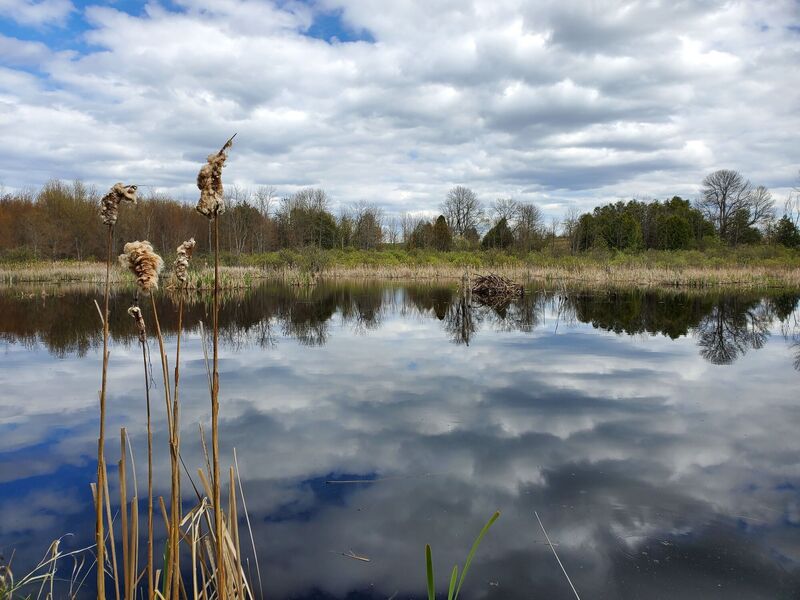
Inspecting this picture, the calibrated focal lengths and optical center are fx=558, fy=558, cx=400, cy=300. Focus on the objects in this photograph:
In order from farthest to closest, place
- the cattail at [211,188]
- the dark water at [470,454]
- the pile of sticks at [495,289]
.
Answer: the pile of sticks at [495,289] → the dark water at [470,454] → the cattail at [211,188]

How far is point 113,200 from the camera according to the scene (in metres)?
1.25

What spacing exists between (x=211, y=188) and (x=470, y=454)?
3.73m

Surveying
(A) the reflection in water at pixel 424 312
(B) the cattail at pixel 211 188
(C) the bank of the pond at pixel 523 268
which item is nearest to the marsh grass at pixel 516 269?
(C) the bank of the pond at pixel 523 268

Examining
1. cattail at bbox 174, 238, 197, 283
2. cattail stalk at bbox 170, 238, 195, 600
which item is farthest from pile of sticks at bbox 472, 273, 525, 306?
cattail at bbox 174, 238, 197, 283

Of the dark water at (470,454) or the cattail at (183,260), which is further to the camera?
the dark water at (470,454)

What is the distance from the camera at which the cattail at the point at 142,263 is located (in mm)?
1211

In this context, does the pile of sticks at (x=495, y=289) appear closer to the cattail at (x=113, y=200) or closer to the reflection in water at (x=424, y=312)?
the reflection in water at (x=424, y=312)

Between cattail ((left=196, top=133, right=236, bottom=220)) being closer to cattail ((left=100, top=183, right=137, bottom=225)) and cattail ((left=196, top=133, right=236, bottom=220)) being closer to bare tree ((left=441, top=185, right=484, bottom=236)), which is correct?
cattail ((left=100, top=183, right=137, bottom=225))

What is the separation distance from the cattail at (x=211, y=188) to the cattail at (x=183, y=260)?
125 millimetres

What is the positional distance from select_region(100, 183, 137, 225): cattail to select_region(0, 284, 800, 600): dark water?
2.13 m

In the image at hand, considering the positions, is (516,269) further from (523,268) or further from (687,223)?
(687,223)

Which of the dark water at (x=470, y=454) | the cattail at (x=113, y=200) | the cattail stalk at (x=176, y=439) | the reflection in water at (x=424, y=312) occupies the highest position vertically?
the cattail at (x=113, y=200)

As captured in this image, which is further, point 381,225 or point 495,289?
point 381,225

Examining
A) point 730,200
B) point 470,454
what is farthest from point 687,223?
point 470,454
